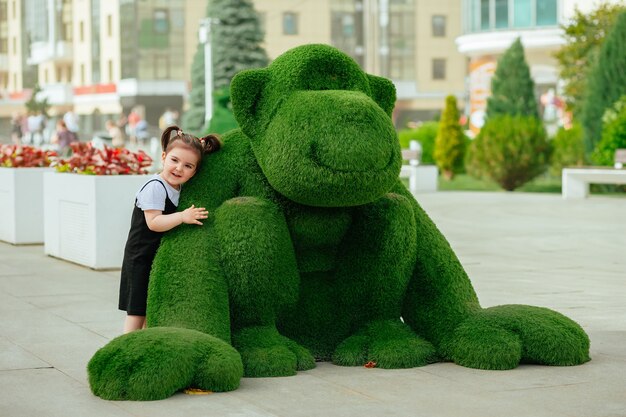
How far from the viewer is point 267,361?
233 inches

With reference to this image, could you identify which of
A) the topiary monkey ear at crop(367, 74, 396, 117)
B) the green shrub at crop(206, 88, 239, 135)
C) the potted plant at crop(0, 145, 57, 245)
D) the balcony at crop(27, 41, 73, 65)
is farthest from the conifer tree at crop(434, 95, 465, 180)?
the balcony at crop(27, 41, 73, 65)

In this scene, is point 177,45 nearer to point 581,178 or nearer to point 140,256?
point 581,178

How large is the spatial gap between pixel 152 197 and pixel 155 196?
21 mm

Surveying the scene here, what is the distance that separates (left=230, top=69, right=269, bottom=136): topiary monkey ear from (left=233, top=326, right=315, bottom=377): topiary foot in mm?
1070

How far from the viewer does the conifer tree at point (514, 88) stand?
99.8 feet

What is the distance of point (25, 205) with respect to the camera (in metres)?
13.7

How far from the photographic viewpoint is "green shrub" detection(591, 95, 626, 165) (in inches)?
910

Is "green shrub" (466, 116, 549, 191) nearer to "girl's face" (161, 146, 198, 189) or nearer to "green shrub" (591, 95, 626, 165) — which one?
"green shrub" (591, 95, 626, 165)

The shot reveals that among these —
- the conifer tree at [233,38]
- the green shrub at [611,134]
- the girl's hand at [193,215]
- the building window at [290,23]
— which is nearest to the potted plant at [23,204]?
the girl's hand at [193,215]

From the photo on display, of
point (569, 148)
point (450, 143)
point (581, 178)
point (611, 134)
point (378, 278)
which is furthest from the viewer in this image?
point (450, 143)

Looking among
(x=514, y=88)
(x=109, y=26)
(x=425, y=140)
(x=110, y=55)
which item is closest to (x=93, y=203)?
(x=425, y=140)

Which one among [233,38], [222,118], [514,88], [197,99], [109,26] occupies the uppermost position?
[109,26]

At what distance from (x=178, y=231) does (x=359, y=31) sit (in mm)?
68818

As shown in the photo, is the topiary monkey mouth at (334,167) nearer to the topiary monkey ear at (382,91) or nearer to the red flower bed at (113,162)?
the topiary monkey ear at (382,91)
